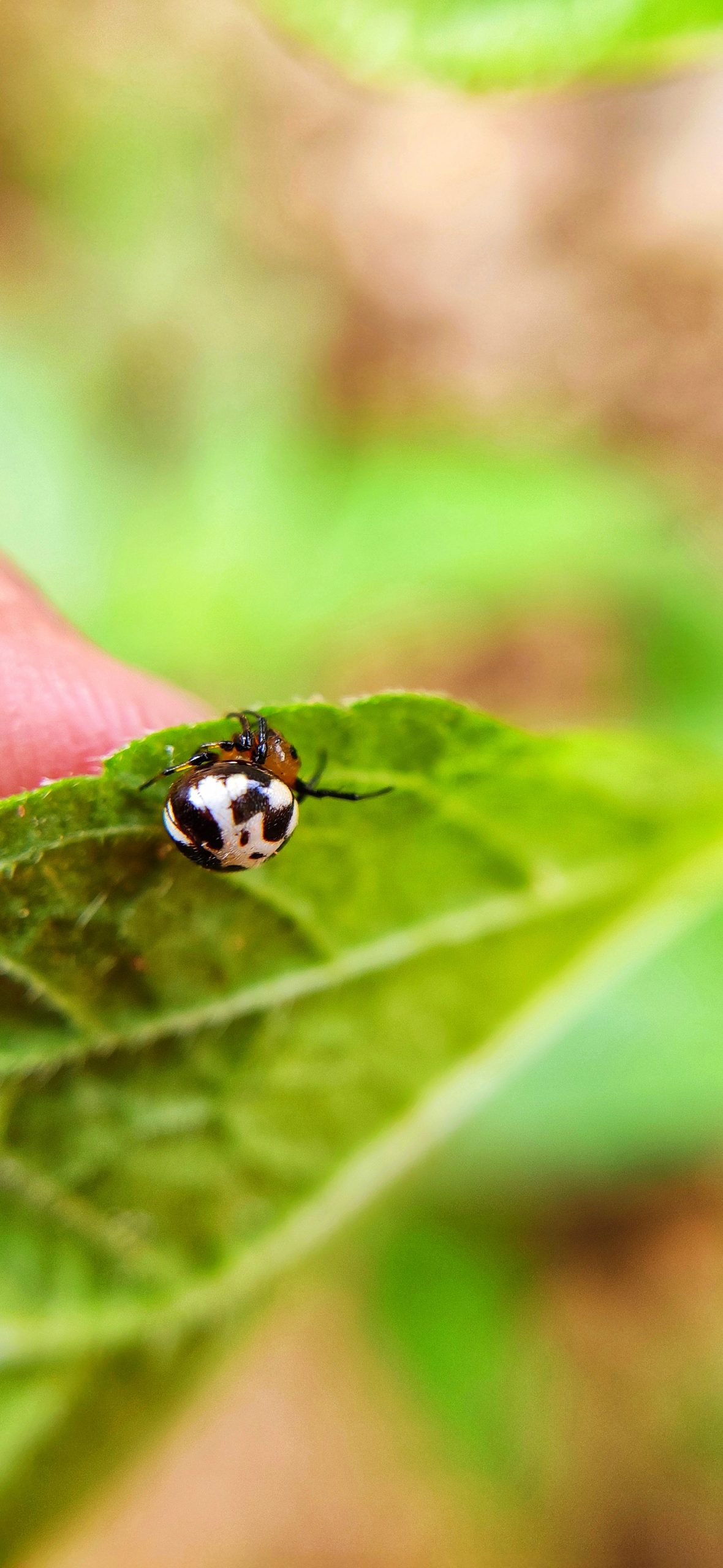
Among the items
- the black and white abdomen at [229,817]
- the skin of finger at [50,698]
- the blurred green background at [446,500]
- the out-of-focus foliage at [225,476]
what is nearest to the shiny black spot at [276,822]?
the black and white abdomen at [229,817]

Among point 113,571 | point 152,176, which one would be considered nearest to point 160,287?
point 152,176

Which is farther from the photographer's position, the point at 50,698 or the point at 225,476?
the point at 225,476

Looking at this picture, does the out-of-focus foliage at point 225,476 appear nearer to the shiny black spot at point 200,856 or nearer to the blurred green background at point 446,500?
the blurred green background at point 446,500

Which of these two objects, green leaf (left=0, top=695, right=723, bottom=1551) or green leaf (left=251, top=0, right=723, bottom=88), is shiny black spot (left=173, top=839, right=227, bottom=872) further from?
green leaf (left=251, top=0, right=723, bottom=88)

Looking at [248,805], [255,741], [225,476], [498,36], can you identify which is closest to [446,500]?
[225,476]

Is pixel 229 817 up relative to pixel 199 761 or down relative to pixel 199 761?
down

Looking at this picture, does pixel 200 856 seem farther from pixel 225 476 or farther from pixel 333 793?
pixel 225 476
